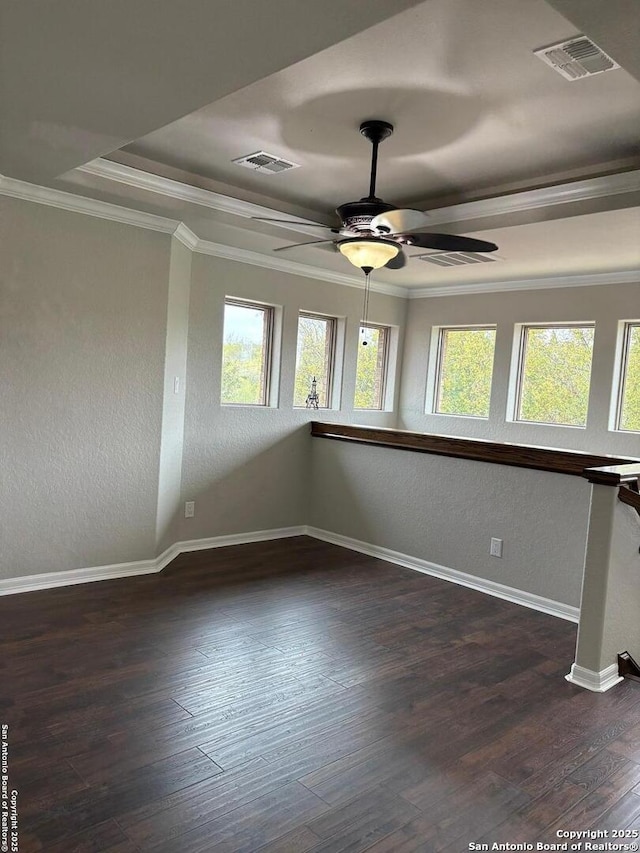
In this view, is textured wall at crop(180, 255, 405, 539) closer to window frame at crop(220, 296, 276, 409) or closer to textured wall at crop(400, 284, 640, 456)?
window frame at crop(220, 296, 276, 409)

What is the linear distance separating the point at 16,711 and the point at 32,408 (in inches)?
74.7

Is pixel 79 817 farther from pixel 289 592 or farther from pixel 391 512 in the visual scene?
pixel 391 512

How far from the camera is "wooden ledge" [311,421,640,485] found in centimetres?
380

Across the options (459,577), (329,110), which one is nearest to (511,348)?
(459,577)

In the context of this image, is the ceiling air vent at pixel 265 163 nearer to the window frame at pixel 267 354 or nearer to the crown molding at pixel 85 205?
the crown molding at pixel 85 205

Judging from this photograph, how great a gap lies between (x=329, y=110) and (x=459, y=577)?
315cm

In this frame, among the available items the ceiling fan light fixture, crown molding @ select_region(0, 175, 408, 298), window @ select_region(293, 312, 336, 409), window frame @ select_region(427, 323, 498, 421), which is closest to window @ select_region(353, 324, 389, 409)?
window @ select_region(293, 312, 336, 409)

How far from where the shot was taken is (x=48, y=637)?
325 cm

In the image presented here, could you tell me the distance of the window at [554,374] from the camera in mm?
5520

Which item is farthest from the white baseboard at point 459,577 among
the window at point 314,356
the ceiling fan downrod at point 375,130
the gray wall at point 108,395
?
the ceiling fan downrod at point 375,130

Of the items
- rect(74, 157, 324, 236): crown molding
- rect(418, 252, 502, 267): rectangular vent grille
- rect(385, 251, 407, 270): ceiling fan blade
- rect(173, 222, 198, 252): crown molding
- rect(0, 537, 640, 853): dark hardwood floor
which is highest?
rect(74, 157, 324, 236): crown molding

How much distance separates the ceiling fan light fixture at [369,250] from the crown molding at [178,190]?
9.5 inches

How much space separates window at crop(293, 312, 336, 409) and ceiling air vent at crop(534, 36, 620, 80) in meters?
3.49

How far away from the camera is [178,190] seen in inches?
148
